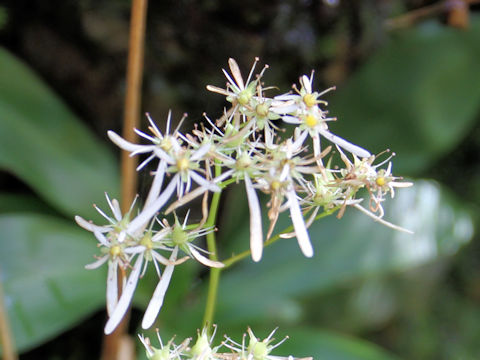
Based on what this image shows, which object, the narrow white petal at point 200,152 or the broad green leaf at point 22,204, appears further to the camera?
the broad green leaf at point 22,204

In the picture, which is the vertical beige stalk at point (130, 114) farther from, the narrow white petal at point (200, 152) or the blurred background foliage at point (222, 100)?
the narrow white petal at point (200, 152)

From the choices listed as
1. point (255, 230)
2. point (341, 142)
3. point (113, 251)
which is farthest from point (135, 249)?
point (341, 142)

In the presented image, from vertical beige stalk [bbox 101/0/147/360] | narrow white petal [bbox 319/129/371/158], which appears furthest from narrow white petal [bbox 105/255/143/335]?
vertical beige stalk [bbox 101/0/147/360]

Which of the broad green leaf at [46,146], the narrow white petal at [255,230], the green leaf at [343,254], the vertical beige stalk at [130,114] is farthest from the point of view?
the green leaf at [343,254]

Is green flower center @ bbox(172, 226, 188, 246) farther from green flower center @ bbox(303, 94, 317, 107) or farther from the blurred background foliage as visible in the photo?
the blurred background foliage

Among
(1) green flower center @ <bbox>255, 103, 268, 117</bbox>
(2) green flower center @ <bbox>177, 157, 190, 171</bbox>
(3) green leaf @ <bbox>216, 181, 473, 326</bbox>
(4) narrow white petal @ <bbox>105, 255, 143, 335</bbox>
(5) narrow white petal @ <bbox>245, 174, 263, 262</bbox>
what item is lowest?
(4) narrow white petal @ <bbox>105, 255, 143, 335</bbox>

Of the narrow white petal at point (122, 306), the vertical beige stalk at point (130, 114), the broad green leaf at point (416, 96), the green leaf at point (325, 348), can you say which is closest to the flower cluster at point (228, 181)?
the narrow white petal at point (122, 306)

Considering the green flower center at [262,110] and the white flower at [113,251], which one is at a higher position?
the green flower center at [262,110]
